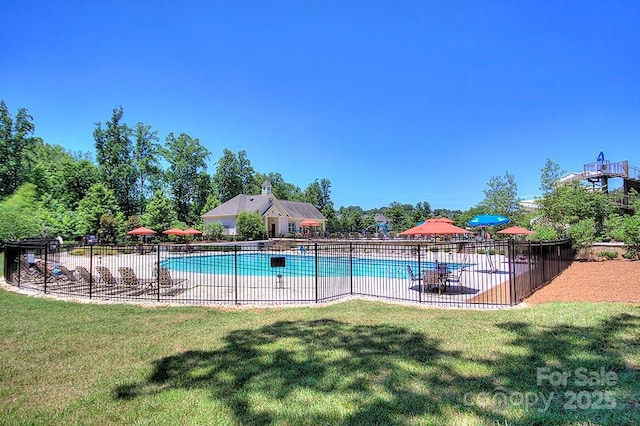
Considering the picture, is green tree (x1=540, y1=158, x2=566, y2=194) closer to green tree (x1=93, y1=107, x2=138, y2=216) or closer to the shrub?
the shrub

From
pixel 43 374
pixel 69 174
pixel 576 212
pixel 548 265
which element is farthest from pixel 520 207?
pixel 69 174

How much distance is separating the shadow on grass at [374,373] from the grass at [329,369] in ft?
0.06

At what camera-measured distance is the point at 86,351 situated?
497cm

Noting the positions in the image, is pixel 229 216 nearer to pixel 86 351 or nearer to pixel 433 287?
pixel 433 287

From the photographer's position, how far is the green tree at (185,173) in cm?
5503

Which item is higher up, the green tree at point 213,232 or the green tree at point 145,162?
the green tree at point 145,162

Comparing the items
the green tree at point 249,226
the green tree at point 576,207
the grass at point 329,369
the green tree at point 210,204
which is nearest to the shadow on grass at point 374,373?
the grass at point 329,369

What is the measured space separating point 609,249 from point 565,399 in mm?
19210

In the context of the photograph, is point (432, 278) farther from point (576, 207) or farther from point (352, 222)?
point (352, 222)

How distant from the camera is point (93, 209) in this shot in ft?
122

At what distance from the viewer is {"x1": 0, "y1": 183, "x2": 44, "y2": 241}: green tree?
2617cm

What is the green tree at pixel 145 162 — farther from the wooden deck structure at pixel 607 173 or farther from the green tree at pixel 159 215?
the wooden deck structure at pixel 607 173

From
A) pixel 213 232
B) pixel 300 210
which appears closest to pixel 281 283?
pixel 213 232

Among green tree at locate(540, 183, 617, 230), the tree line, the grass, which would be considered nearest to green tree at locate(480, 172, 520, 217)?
the tree line
